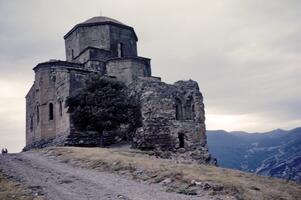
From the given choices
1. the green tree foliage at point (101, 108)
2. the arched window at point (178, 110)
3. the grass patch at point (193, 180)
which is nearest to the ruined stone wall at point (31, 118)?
the green tree foliage at point (101, 108)

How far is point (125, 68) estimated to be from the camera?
32.2m

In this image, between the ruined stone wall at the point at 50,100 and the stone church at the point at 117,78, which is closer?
the stone church at the point at 117,78

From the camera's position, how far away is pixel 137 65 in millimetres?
32688

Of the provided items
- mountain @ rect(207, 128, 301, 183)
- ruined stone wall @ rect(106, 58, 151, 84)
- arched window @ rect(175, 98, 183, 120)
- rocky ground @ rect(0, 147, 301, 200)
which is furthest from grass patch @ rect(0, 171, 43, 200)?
mountain @ rect(207, 128, 301, 183)

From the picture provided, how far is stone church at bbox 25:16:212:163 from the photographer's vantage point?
26797 mm

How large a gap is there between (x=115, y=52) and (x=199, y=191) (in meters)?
24.5

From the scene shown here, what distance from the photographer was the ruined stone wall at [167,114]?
1039 inches

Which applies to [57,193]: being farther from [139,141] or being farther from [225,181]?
[139,141]

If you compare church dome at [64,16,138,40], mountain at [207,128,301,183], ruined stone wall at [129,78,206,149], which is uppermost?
church dome at [64,16,138,40]

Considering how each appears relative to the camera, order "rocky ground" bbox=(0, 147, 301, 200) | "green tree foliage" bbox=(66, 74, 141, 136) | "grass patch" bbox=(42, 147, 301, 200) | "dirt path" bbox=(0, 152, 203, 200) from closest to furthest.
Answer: "dirt path" bbox=(0, 152, 203, 200) → "rocky ground" bbox=(0, 147, 301, 200) → "grass patch" bbox=(42, 147, 301, 200) → "green tree foliage" bbox=(66, 74, 141, 136)

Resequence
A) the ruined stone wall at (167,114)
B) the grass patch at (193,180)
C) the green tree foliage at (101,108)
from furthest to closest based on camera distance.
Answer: the green tree foliage at (101,108)
the ruined stone wall at (167,114)
the grass patch at (193,180)

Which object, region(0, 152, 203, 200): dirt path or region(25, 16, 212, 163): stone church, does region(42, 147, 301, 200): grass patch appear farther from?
region(25, 16, 212, 163): stone church

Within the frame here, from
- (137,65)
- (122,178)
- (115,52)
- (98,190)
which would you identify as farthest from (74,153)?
(115,52)

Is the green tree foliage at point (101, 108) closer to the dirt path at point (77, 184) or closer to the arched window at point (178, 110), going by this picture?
the arched window at point (178, 110)
